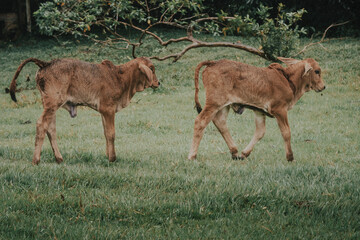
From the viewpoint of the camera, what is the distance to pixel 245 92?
700cm

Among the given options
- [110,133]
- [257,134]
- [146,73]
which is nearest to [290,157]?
[257,134]

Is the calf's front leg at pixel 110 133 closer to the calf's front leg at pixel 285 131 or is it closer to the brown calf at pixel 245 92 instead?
the brown calf at pixel 245 92

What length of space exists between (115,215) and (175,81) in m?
12.8

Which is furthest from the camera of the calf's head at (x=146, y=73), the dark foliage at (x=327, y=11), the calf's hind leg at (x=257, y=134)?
the dark foliage at (x=327, y=11)

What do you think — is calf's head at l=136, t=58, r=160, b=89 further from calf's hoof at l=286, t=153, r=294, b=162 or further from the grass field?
calf's hoof at l=286, t=153, r=294, b=162

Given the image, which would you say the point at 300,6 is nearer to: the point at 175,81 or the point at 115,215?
the point at 175,81

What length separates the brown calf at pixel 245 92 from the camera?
22.8ft

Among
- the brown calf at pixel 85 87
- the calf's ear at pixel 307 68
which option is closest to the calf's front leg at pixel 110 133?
the brown calf at pixel 85 87

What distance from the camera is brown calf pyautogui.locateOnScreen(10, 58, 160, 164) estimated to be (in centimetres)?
631

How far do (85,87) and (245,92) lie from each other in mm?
2460

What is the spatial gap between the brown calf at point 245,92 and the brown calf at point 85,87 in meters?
1.01

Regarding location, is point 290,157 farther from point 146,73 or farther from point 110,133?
point 110,133

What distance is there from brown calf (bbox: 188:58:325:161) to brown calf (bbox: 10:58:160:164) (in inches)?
39.8

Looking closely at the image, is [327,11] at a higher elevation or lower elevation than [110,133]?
lower
